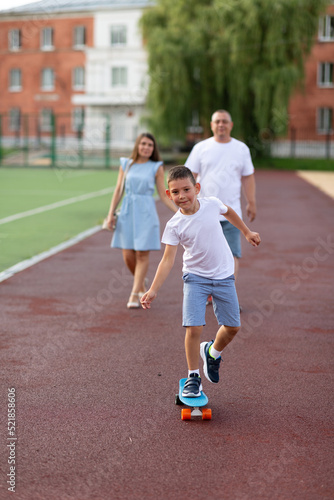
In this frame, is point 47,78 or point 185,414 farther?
point 47,78

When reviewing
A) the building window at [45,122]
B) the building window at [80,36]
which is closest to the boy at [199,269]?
the building window at [45,122]

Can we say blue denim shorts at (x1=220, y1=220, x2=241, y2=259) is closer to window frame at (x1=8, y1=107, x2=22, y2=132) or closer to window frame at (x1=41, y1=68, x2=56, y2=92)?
window frame at (x1=8, y1=107, x2=22, y2=132)

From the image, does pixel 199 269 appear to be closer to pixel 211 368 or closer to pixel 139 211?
pixel 211 368

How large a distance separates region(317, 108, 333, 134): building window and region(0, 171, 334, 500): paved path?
45.2 metres

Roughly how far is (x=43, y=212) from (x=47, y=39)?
48.2 meters

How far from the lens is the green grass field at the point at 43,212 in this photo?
12.3 metres

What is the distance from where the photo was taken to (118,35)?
5862 centimetres

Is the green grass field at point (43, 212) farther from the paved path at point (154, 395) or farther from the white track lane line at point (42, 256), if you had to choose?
the paved path at point (154, 395)

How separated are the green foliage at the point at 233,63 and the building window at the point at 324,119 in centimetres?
1492

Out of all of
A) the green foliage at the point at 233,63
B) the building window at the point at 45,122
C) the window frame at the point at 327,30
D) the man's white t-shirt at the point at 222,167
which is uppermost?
the window frame at the point at 327,30

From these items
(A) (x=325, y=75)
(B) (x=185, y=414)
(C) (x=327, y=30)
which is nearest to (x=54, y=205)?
(B) (x=185, y=414)

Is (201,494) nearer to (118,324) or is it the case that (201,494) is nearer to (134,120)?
(118,324)

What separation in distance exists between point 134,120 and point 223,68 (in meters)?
19.7

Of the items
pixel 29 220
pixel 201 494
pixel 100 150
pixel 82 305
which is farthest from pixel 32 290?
pixel 100 150
